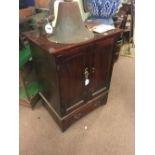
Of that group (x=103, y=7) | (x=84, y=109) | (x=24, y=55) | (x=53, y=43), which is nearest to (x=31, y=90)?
(x=24, y=55)

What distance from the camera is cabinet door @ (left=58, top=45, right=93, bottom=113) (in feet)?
4.43

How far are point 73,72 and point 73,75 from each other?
3 cm

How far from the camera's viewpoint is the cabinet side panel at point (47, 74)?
1373mm

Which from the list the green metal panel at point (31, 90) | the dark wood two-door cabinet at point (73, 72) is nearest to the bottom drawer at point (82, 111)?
the dark wood two-door cabinet at point (73, 72)

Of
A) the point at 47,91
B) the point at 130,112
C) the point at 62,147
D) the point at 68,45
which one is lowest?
the point at 62,147

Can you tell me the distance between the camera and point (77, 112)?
5.61 ft

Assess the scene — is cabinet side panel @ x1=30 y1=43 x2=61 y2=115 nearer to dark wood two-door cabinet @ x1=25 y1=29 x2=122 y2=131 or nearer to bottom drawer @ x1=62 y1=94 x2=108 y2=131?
dark wood two-door cabinet @ x1=25 y1=29 x2=122 y2=131

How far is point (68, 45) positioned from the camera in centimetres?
128

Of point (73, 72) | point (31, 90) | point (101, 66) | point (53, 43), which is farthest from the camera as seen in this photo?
point (31, 90)

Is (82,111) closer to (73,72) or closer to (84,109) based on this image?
(84,109)

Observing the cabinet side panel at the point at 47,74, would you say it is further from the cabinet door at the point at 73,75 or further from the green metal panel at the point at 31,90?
the green metal panel at the point at 31,90

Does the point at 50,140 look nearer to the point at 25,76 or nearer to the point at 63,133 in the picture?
the point at 63,133

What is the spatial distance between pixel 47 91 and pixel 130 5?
208cm
